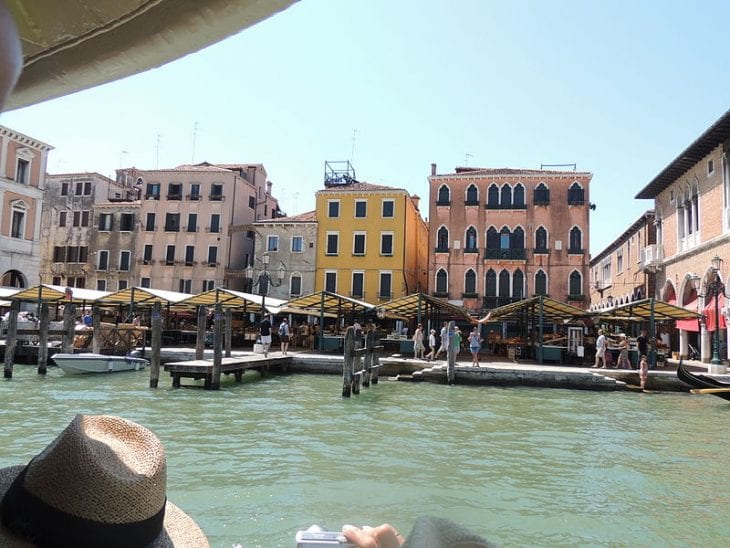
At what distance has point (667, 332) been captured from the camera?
26.5m

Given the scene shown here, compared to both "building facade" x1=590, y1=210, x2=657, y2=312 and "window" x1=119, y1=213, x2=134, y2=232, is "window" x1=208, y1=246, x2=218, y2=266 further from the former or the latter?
"building facade" x1=590, y1=210, x2=657, y2=312

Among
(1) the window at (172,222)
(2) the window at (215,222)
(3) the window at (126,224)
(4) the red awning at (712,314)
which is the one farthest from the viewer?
(3) the window at (126,224)

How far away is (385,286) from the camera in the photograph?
33.4 meters

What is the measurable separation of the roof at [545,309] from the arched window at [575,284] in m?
4.94

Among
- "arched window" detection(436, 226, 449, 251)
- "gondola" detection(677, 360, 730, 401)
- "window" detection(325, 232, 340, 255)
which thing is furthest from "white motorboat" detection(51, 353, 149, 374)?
"arched window" detection(436, 226, 449, 251)

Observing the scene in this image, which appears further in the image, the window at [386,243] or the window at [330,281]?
the window at [330,281]

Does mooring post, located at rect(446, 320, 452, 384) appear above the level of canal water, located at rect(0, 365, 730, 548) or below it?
above

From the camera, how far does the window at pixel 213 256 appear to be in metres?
35.6

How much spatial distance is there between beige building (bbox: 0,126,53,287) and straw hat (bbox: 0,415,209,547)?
31746mm

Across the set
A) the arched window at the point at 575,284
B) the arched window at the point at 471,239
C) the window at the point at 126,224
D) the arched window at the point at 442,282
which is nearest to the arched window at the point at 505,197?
the arched window at the point at 471,239

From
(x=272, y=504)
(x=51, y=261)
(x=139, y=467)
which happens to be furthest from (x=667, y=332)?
(x=51, y=261)

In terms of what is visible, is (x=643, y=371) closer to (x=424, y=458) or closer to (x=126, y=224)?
(x=424, y=458)

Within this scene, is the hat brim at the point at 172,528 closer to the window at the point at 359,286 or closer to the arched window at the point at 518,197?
the arched window at the point at 518,197

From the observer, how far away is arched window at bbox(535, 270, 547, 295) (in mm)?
31344
